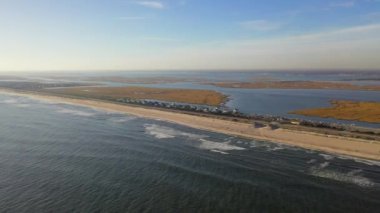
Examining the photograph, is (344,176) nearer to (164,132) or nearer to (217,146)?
(217,146)

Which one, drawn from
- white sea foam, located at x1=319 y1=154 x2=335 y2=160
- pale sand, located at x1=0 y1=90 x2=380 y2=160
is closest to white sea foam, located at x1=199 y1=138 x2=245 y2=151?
pale sand, located at x1=0 y1=90 x2=380 y2=160

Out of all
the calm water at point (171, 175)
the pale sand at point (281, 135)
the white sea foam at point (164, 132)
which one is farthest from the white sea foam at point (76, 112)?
the white sea foam at point (164, 132)

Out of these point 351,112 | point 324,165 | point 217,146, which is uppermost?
point 351,112

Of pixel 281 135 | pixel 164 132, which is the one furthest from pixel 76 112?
pixel 281 135

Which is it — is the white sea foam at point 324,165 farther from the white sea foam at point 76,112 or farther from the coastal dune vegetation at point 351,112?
the white sea foam at point 76,112

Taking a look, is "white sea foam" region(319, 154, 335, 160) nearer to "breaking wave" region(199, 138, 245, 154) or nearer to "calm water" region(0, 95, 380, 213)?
"calm water" region(0, 95, 380, 213)
